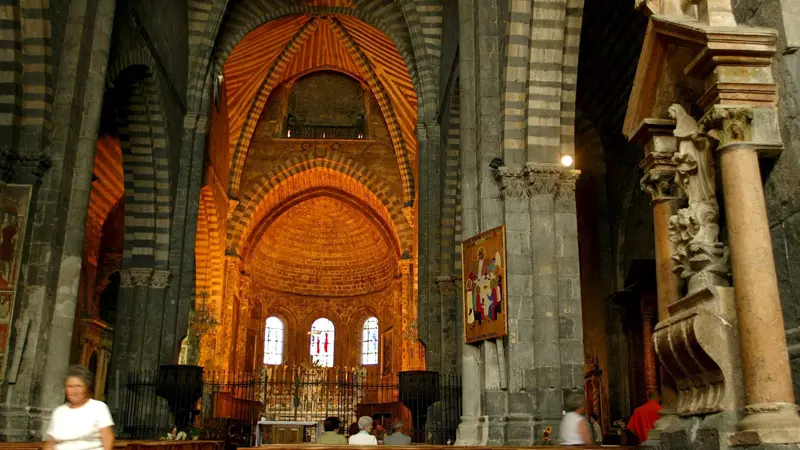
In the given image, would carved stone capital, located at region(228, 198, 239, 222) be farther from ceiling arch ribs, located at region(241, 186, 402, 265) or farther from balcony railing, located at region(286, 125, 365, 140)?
balcony railing, located at region(286, 125, 365, 140)

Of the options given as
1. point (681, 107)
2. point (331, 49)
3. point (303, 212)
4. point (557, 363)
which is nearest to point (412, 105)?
point (331, 49)

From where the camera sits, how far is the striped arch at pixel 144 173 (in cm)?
1705

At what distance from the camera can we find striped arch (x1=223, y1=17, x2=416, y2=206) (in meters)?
27.4

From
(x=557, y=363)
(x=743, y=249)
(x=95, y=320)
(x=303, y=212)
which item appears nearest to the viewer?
(x=743, y=249)

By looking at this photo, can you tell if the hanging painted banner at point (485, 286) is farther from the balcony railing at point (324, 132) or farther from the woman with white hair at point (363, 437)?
the balcony railing at point (324, 132)

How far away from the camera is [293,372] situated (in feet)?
101

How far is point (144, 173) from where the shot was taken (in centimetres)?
1767

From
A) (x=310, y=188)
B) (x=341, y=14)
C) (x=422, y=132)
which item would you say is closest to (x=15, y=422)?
(x=422, y=132)

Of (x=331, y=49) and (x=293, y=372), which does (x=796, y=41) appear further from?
(x=293, y=372)

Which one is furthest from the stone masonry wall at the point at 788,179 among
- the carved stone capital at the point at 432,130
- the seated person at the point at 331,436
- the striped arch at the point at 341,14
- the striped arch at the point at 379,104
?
the striped arch at the point at 379,104

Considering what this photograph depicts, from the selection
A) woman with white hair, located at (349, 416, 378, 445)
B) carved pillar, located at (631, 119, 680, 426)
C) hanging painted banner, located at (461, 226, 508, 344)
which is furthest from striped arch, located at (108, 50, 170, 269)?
carved pillar, located at (631, 119, 680, 426)

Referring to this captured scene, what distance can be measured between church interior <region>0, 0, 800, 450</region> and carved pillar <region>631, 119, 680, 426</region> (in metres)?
0.02

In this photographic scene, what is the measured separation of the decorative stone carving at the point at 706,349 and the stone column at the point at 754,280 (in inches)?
8.2

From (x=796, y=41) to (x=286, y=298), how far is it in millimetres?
29239
